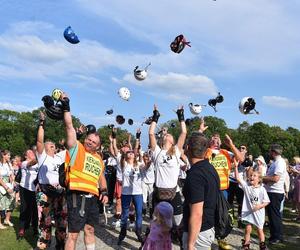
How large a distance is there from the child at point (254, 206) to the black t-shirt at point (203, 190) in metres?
4.13

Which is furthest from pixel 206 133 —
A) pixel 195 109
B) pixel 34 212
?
pixel 34 212

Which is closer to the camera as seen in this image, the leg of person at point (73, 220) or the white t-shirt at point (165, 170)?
the leg of person at point (73, 220)

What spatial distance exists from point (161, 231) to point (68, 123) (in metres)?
1.90

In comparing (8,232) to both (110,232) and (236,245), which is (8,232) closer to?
(110,232)

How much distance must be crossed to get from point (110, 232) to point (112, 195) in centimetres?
409

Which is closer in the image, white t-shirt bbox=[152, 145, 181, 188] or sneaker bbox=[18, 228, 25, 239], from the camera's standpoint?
white t-shirt bbox=[152, 145, 181, 188]

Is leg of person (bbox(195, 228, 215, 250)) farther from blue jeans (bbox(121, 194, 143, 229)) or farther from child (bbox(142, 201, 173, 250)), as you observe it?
blue jeans (bbox(121, 194, 143, 229))

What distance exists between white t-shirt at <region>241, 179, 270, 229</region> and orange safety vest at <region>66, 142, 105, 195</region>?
361 centimetres

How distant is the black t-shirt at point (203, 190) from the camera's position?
400cm

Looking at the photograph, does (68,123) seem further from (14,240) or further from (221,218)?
(14,240)

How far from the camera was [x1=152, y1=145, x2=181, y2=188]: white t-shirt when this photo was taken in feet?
23.6

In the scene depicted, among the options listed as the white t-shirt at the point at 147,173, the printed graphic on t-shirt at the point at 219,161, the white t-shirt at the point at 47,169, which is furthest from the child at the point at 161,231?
the white t-shirt at the point at 147,173

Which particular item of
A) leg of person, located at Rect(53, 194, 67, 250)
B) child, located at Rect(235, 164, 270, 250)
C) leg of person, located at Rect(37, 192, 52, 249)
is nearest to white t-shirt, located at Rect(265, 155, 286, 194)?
child, located at Rect(235, 164, 270, 250)

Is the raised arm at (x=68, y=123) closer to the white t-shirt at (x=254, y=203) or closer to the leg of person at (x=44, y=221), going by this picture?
the leg of person at (x=44, y=221)
